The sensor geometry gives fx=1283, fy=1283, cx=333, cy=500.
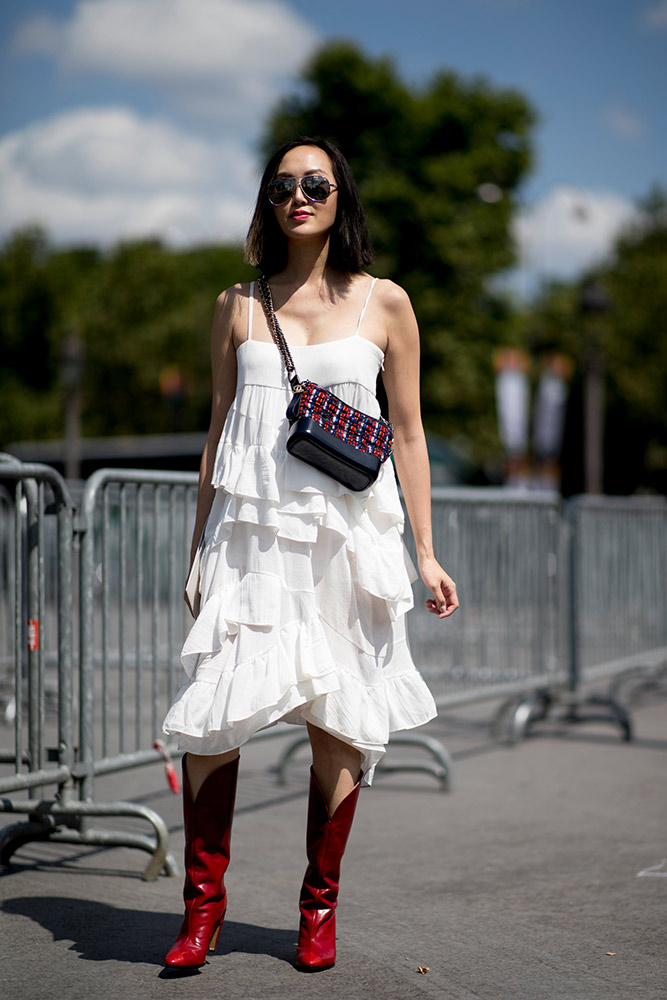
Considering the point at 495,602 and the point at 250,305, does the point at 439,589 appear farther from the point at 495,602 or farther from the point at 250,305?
the point at 495,602

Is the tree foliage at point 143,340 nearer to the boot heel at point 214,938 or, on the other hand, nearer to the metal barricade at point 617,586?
the metal barricade at point 617,586

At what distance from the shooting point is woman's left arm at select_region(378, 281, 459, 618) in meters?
3.65

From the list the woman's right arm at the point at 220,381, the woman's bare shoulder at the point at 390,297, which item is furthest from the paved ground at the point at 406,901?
the woman's bare shoulder at the point at 390,297

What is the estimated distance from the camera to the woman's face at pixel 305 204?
3.62 m

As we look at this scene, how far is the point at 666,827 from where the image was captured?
18.4 ft

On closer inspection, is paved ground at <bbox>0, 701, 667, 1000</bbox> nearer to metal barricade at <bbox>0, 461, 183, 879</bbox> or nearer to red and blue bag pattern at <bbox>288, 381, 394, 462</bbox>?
metal barricade at <bbox>0, 461, 183, 879</bbox>

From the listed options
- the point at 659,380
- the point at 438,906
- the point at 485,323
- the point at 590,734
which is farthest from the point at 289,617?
the point at 659,380

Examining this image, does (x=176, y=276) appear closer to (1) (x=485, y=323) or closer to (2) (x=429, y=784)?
(1) (x=485, y=323)

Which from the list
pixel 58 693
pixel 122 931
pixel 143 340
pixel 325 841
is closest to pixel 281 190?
pixel 325 841

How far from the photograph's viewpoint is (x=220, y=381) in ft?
12.0

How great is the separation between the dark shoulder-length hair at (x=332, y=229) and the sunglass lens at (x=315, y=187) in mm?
74

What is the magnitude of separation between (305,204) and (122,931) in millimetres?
2226

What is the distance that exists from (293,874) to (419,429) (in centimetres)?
192

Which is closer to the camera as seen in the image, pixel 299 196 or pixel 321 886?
pixel 321 886
